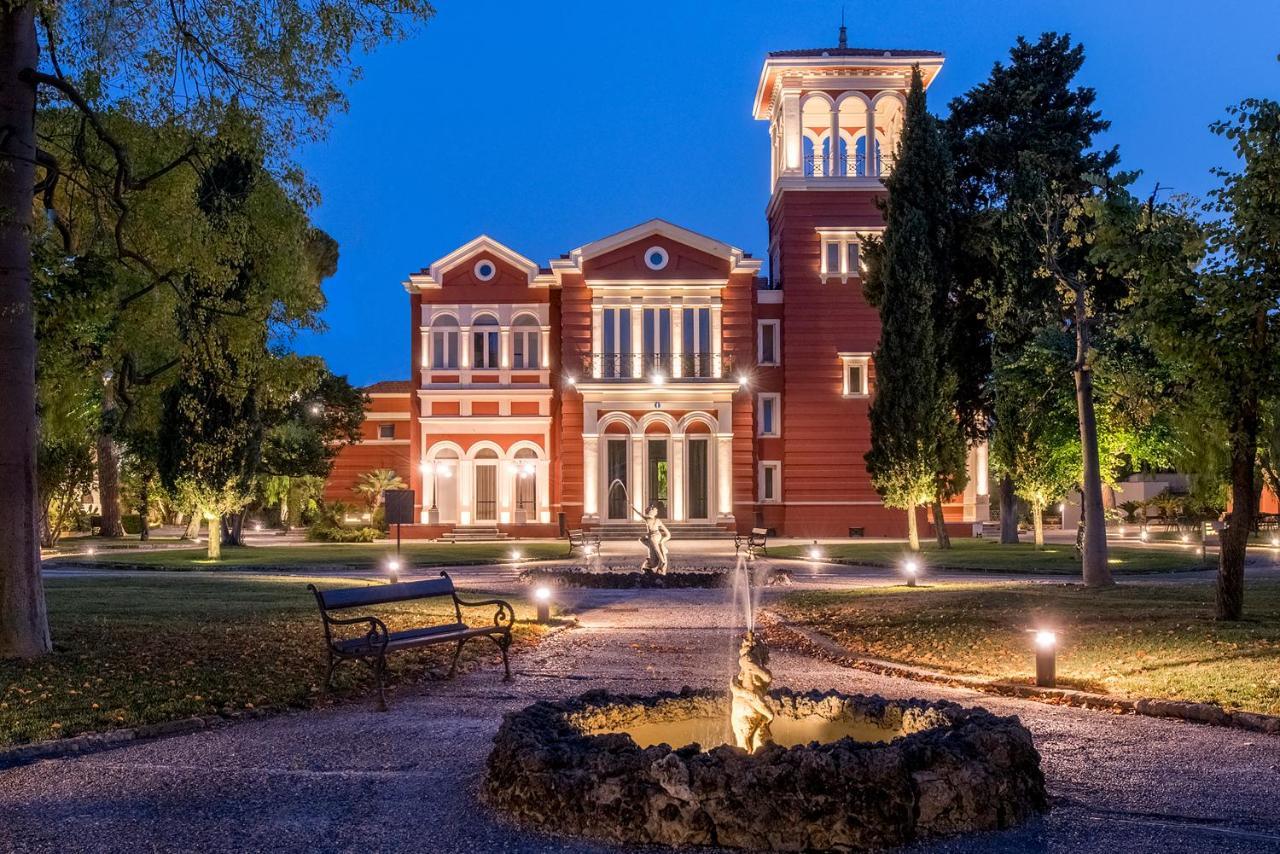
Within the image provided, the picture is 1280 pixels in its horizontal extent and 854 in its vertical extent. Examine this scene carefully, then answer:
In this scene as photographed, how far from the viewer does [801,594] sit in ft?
61.9

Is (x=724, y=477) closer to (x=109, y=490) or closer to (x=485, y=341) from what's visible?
(x=485, y=341)

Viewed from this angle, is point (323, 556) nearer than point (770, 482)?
Yes

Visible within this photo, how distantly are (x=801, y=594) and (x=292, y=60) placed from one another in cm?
1200

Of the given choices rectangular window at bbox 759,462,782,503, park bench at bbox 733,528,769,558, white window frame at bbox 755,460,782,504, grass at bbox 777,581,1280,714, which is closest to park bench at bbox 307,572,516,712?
grass at bbox 777,581,1280,714

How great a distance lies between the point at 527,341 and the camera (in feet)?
136

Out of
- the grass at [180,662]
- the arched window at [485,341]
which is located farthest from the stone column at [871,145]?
the grass at [180,662]

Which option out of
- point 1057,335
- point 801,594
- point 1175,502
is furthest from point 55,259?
point 1175,502

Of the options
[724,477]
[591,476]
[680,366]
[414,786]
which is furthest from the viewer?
[680,366]

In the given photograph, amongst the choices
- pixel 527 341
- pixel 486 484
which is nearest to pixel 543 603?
pixel 486 484

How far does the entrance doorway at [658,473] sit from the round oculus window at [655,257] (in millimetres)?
6564

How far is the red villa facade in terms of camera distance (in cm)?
3997

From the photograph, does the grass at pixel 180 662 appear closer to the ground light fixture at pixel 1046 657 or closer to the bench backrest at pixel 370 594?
the bench backrest at pixel 370 594

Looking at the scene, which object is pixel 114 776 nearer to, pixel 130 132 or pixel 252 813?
pixel 252 813

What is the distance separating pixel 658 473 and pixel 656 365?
161 inches
